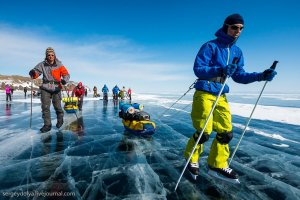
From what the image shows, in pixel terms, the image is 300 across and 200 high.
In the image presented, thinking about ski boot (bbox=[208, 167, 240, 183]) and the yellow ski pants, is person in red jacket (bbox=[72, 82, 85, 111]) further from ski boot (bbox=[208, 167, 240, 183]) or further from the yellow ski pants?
ski boot (bbox=[208, 167, 240, 183])

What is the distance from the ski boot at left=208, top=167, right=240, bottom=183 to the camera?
2992 millimetres

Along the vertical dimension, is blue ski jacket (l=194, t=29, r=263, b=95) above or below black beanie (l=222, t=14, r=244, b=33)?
below

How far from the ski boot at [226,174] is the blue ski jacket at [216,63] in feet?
3.70

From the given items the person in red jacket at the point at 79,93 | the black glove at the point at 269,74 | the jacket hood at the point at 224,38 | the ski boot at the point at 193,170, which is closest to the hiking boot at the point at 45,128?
the ski boot at the point at 193,170

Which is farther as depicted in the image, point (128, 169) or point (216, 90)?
point (128, 169)

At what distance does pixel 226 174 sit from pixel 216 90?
1.22 meters

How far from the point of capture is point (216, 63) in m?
3.30

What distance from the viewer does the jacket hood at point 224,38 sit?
128 inches

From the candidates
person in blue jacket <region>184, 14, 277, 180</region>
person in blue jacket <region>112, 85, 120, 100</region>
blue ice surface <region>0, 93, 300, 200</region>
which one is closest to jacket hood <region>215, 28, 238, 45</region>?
person in blue jacket <region>184, 14, 277, 180</region>

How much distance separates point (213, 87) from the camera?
321cm

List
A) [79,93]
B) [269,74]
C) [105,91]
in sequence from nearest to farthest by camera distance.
→ 1. [269,74]
2. [79,93]
3. [105,91]

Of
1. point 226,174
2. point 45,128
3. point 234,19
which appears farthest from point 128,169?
Result: point 45,128

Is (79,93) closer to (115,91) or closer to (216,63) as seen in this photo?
(115,91)

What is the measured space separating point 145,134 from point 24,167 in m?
3.12
